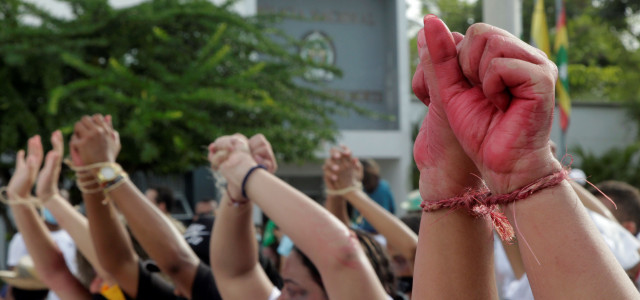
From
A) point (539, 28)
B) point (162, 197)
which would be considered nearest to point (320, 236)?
point (162, 197)

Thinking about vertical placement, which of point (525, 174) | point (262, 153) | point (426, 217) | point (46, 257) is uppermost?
point (525, 174)

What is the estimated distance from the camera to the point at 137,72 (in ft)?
31.6

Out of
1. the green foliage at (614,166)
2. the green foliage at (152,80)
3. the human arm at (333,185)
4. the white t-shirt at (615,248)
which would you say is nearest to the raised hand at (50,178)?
the human arm at (333,185)

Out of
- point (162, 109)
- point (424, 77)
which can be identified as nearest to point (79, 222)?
point (424, 77)

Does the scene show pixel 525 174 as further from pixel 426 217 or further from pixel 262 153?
pixel 262 153

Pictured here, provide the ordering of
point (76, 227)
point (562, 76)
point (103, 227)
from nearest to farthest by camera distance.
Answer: point (103, 227) < point (76, 227) < point (562, 76)

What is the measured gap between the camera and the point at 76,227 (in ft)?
11.4

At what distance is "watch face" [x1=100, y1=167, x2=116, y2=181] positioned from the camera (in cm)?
284

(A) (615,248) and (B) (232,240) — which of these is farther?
(A) (615,248)

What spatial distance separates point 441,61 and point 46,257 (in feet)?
9.61

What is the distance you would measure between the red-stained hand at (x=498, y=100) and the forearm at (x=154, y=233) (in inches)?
73.9

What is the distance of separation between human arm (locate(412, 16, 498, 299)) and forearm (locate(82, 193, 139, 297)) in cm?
195

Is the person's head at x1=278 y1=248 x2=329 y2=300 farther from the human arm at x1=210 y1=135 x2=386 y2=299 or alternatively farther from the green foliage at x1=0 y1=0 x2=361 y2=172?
the green foliage at x1=0 y1=0 x2=361 y2=172

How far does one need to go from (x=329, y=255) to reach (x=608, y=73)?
82.9ft
